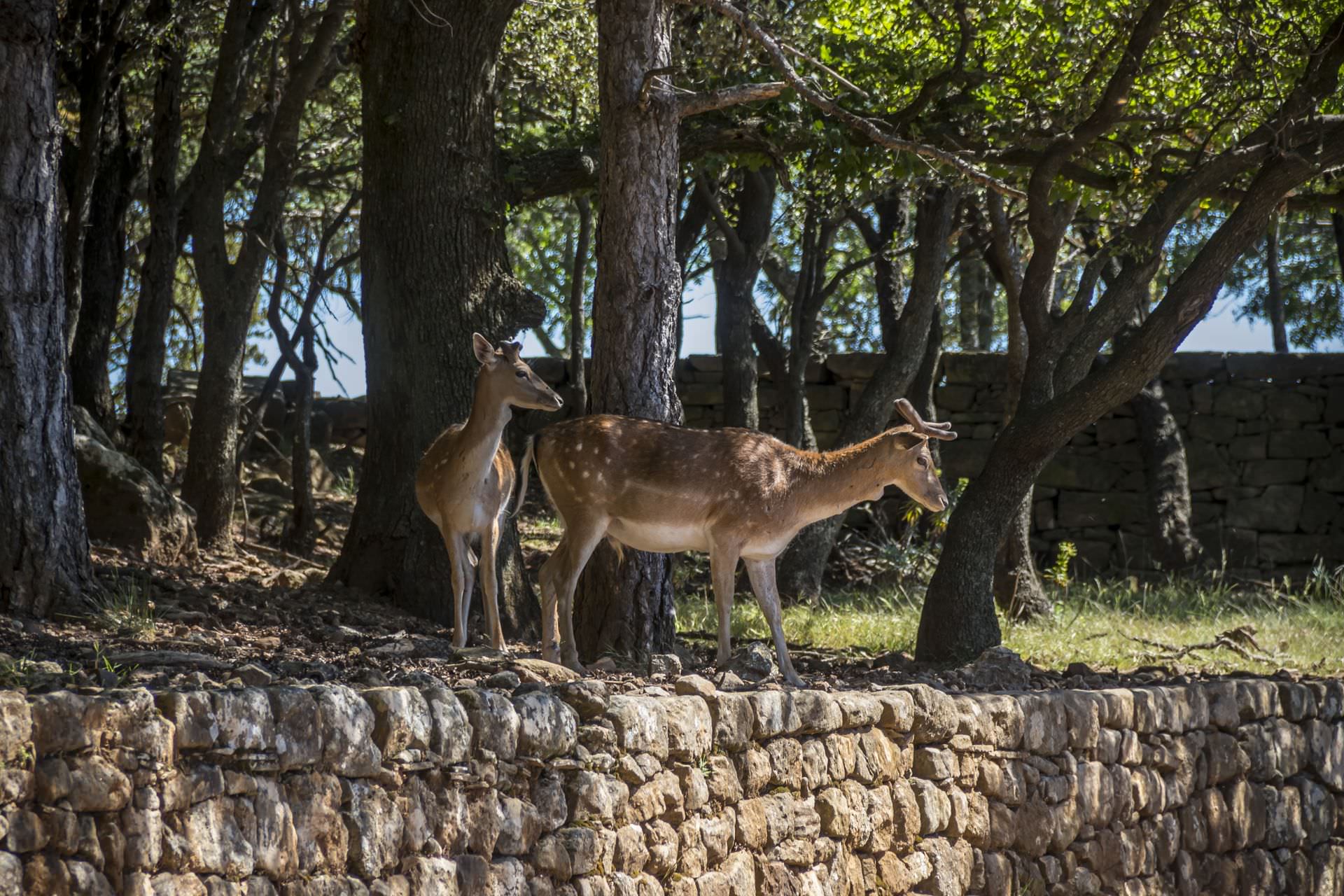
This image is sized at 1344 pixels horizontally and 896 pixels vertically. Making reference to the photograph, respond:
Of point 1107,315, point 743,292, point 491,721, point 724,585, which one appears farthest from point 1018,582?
point 491,721

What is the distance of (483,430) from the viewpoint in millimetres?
8094

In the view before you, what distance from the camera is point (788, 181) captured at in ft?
34.6

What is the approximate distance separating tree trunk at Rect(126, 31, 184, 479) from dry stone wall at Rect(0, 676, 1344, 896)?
329 inches

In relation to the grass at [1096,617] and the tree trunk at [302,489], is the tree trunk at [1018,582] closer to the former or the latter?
the grass at [1096,617]

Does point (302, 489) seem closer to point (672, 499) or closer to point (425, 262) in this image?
point (425, 262)

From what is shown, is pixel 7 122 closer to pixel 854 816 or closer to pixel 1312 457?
pixel 854 816

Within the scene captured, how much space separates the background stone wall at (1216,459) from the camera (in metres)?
17.6

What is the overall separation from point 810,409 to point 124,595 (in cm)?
1111

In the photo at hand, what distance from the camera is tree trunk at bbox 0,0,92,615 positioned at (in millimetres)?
7762

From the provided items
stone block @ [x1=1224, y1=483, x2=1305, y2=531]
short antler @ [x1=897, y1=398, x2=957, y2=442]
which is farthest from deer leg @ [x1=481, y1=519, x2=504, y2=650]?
stone block @ [x1=1224, y1=483, x2=1305, y2=531]

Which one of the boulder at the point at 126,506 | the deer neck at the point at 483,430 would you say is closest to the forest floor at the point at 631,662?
the boulder at the point at 126,506

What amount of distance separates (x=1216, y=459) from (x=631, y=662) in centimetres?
1162

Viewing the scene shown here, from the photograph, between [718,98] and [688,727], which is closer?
[688,727]

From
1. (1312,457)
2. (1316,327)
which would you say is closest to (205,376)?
(1312,457)
